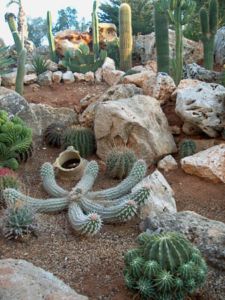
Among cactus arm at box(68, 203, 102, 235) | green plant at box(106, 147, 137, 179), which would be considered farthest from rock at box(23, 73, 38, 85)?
cactus arm at box(68, 203, 102, 235)

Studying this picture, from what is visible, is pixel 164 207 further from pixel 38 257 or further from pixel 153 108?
pixel 153 108

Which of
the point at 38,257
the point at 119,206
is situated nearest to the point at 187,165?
the point at 119,206

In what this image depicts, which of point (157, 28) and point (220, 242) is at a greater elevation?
point (157, 28)

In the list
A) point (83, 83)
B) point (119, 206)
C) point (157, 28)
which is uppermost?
point (157, 28)

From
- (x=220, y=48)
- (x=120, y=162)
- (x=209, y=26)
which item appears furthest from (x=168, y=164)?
(x=220, y=48)

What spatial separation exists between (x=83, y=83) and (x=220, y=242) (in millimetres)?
7251

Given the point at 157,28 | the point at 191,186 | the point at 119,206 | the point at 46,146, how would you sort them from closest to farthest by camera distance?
1. the point at 119,206
2. the point at 191,186
3. the point at 46,146
4. the point at 157,28

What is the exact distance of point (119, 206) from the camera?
4.51 meters

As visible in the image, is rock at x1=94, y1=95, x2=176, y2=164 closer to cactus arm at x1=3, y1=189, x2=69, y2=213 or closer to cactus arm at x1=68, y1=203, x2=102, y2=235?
cactus arm at x1=3, y1=189, x2=69, y2=213

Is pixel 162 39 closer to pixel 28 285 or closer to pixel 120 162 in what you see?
pixel 120 162

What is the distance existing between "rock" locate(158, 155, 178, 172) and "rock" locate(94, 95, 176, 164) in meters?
0.16

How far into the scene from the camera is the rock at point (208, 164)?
5.62 m

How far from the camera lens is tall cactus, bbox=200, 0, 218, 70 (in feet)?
29.1

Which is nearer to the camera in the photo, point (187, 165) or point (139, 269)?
point (139, 269)
